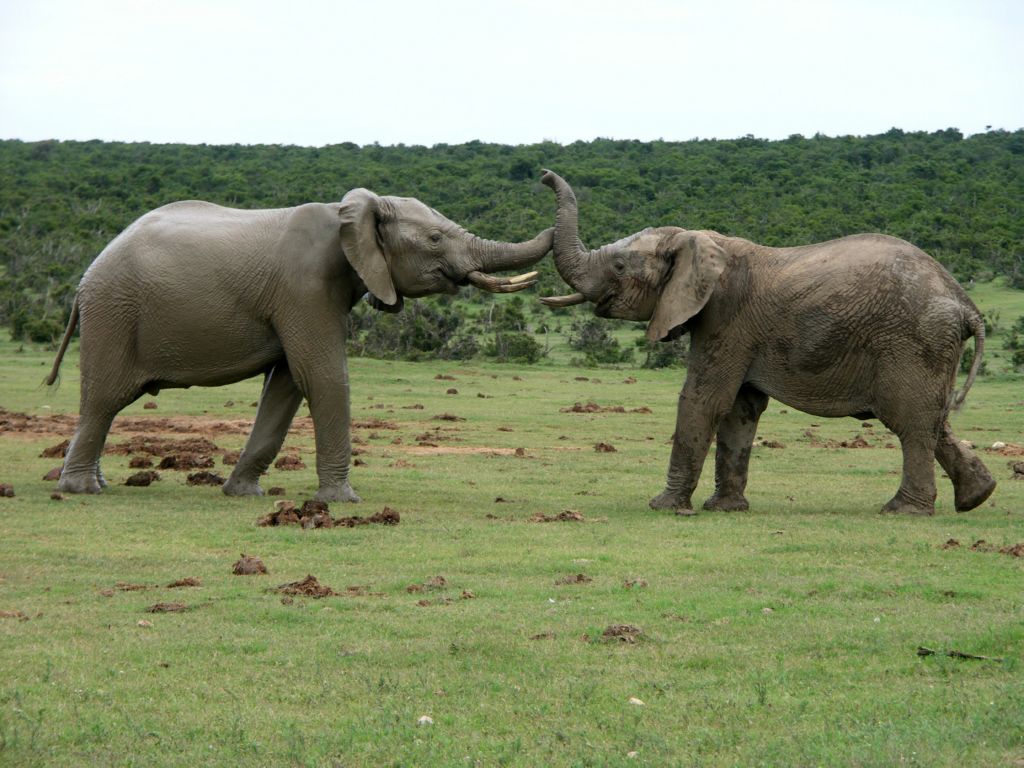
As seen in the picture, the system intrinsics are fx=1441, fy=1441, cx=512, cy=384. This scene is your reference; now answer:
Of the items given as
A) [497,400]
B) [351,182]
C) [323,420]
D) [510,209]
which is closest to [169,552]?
[323,420]

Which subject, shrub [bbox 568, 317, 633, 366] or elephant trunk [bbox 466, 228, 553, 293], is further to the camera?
shrub [bbox 568, 317, 633, 366]

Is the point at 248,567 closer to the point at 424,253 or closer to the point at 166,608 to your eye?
the point at 166,608

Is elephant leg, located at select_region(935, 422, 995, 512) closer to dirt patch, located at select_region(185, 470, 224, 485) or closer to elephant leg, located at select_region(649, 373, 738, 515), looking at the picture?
elephant leg, located at select_region(649, 373, 738, 515)

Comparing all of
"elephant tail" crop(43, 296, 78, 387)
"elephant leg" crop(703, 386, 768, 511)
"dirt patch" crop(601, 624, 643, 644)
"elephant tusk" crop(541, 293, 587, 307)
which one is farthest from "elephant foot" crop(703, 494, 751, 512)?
"elephant tail" crop(43, 296, 78, 387)

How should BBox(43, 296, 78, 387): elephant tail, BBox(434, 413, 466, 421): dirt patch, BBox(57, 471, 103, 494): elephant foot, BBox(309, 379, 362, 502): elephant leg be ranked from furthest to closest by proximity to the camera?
BBox(434, 413, 466, 421): dirt patch → BBox(43, 296, 78, 387): elephant tail → BBox(57, 471, 103, 494): elephant foot → BBox(309, 379, 362, 502): elephant leg

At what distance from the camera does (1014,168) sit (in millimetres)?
66500

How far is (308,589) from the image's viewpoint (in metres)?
9.41

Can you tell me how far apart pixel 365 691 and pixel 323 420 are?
23.2 ft

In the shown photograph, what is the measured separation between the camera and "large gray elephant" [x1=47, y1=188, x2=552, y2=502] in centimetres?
1391

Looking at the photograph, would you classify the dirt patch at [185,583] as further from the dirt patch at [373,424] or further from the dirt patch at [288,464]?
the dirt patch at [373,424]

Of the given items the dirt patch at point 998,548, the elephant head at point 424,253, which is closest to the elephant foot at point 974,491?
the dirt patch at point 998,548

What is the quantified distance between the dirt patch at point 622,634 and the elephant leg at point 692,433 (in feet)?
16.8

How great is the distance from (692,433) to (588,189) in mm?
51079

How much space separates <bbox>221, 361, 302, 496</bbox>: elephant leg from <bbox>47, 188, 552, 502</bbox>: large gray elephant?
52 centimetres
